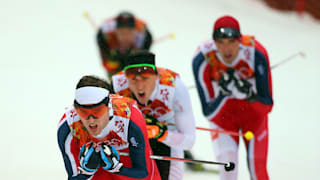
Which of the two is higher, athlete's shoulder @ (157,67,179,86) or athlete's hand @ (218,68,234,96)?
athlete's shoulder @ (157,67,179,86)

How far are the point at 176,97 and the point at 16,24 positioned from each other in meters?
8.09

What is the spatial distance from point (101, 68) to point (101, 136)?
6342 millimetres

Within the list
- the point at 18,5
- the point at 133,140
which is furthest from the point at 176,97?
the point at 18,5

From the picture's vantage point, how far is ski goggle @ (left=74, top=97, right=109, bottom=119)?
318 cm

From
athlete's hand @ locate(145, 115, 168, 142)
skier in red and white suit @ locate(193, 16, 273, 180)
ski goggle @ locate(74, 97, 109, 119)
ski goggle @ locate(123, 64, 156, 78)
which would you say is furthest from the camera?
skier in red and white suit @ locate(193, 16, 273, 180)

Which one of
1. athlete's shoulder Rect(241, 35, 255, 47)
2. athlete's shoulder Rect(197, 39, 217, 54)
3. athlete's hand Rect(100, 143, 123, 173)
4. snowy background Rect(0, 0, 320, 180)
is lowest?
snowy background Rect(0, 0, 320, 180)

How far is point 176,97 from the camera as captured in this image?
161 inches

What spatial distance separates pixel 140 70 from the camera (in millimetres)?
3848

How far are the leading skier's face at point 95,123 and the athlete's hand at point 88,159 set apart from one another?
0.09 metres

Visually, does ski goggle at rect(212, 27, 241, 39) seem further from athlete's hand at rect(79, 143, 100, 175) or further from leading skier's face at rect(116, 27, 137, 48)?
leading skier's face at rect(116, 27, 137, 48)

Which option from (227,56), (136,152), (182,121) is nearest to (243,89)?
(227,56)

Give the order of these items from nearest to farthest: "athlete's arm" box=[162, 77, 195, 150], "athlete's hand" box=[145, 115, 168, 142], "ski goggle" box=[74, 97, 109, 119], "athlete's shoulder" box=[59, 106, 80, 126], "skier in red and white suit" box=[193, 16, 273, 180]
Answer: "ski goggle" box=[74, 97, 109, 119] < "athlete's shoulder" box=[59, 106, 80, 126] < "athlete's hand" box=[145, 115, 168, 142] < "athlete's arm" box=[162, 77, 195, 150] < "skier in red and white suit" box=[193, 16, 273, 180]

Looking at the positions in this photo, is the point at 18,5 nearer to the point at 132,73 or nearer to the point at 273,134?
the point at 273,134

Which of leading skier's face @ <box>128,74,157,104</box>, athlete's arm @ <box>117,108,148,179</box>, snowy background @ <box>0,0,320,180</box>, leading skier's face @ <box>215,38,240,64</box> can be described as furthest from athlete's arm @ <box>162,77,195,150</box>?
snowy background @ <box>0,0,320,180</box>
